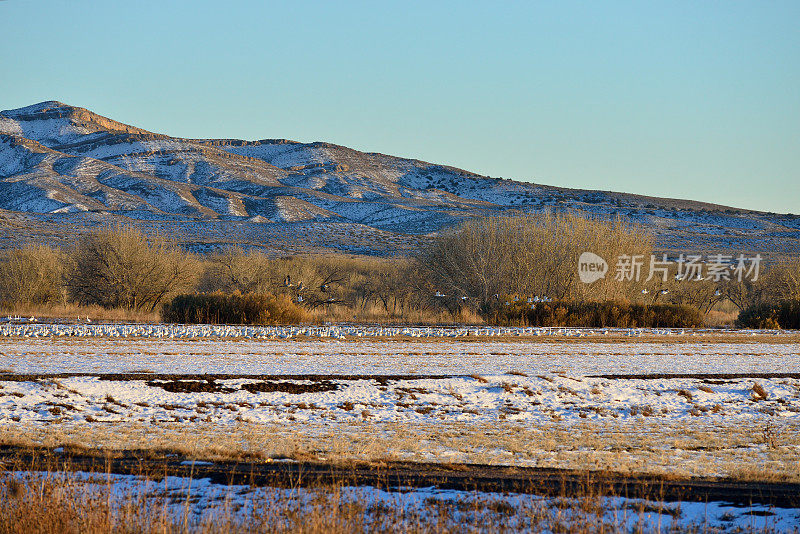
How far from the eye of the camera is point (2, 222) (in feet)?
274

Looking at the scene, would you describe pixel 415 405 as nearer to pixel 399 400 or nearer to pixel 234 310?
pixel 399 400

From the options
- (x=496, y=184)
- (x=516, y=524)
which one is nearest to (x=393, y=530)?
(x=516, y=524)

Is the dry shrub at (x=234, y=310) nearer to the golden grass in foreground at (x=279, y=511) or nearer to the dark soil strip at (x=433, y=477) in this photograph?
the dark soil strip at (x=433, y=477)

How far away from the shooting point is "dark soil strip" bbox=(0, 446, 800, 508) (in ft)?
27.7

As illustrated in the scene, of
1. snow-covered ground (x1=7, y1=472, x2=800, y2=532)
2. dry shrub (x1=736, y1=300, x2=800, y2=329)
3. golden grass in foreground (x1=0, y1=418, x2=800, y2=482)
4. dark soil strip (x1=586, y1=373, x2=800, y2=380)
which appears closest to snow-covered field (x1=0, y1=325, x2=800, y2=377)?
dark soil strip (x1=586, y1=373, x2=800, y2=380)

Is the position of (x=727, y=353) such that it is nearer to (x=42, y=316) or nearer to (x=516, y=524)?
(x=516, y=524)

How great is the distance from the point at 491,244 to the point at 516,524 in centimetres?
3103

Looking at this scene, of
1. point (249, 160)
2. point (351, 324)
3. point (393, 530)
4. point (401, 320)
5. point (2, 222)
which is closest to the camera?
point (393, 530)

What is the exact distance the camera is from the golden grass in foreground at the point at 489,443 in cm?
1055

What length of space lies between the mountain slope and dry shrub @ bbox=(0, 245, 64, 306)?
5474cm

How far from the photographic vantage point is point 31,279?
39.7 meters

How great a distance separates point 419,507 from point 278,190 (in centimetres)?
13072

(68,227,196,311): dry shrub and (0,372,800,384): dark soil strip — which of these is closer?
(0,372,800,384): dark soil strip

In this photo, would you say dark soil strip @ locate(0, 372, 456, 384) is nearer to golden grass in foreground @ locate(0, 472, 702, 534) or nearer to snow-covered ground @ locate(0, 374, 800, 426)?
snow-covered ground @ locate(0, 374, 800, 426)
